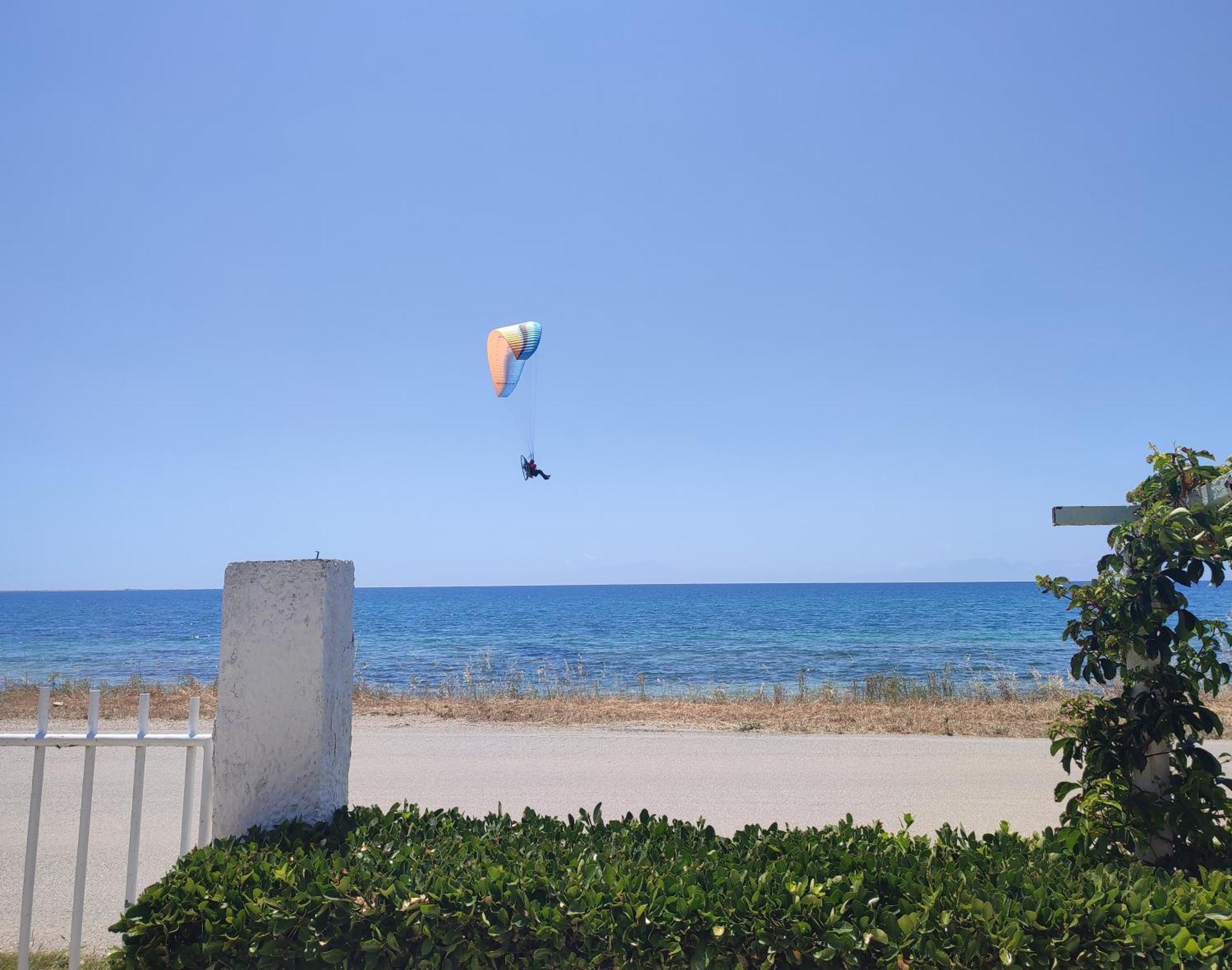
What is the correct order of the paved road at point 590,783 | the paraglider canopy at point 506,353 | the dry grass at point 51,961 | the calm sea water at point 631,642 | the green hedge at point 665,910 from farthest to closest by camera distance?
→ the calm sea water at point 631,642, the paraglider canopy at point 506,353, the paved road at point 590,783, the dry grass at point 51,961, the green hedge at point 665,910

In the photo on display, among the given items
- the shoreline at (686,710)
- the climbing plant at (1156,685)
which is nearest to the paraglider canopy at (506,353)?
the shoreline at (686,710)

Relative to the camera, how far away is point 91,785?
4.12 m

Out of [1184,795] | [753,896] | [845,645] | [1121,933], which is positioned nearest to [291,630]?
[753,896]

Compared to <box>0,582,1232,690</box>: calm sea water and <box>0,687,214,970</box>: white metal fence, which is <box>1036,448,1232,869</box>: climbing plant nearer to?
<box>0,582,1232,690</box>: calm sea water

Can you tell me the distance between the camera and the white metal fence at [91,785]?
408cm

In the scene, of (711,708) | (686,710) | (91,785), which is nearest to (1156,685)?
(91,785)

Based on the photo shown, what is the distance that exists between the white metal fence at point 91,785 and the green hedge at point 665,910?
2.73ft

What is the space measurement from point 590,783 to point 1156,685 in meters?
5.98

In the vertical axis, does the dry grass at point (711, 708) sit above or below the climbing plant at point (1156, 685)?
below

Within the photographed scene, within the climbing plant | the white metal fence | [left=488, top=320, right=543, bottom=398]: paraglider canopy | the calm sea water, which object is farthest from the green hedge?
[left=488, top=320, right=543, bottom=398]: paraglider canopy

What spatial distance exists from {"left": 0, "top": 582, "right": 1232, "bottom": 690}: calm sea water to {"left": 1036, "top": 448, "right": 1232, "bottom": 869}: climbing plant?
0.80m

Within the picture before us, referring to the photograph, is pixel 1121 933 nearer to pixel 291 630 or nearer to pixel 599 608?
pixel 291 630

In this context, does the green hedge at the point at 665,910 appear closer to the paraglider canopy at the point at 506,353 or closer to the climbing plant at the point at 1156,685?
the climbing plant at the point at 1156,685

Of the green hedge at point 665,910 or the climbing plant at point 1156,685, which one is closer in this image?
the green hedge at point 665,910
